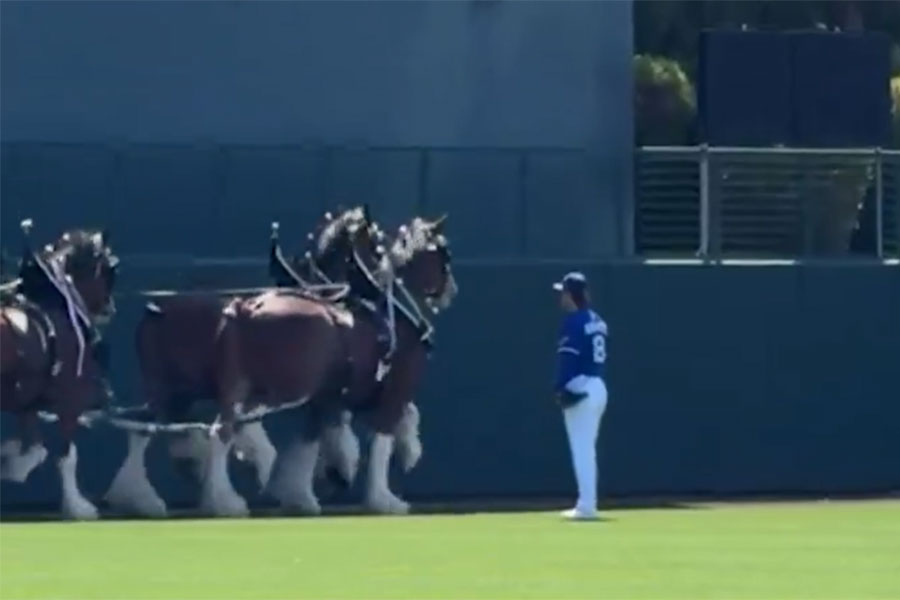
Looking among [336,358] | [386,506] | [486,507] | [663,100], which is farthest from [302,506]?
[663,100]

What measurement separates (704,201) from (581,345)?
17.4 ft

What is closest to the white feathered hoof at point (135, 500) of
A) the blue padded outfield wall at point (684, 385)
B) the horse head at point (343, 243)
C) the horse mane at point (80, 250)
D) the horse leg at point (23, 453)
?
the horse leg at point (23, 453)

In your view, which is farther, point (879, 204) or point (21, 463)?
point (879, 204)

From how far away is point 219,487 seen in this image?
25.2m

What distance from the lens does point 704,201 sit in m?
29.0

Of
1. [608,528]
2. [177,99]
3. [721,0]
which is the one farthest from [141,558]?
[721,0]

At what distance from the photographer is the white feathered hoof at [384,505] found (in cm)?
2564

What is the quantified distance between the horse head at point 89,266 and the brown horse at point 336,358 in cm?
108

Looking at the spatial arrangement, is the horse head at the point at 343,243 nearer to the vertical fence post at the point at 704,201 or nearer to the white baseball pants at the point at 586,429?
the white baseball pants at the point at 586,429

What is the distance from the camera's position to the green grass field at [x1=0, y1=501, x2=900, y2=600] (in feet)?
54.4

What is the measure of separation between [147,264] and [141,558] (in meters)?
7.69

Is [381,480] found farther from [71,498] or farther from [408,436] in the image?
[71,498]

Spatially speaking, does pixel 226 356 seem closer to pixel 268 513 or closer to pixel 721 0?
pixel 268 513

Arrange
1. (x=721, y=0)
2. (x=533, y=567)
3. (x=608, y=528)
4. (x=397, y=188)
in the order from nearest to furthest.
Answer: (x=533, y=567) < (x=608, y=528) < (x=397, y=188) < (x=721, y=0)
